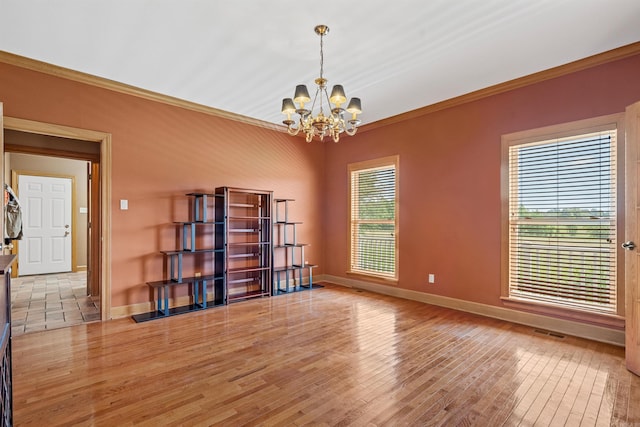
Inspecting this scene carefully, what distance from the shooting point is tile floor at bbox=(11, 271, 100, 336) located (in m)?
3.69

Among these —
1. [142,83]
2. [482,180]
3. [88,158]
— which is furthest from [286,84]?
[88,158]

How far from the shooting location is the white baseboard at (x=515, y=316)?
316 cm

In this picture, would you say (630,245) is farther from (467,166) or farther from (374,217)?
(374,217)

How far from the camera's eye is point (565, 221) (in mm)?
3441

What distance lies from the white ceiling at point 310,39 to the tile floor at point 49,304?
2824 millimetres

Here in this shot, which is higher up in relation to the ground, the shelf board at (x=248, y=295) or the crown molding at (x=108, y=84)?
the crown molding at (x=108, y=84)

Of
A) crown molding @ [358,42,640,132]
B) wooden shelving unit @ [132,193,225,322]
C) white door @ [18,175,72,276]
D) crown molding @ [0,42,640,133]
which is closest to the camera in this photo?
crown molding @ [358,42,640,132]

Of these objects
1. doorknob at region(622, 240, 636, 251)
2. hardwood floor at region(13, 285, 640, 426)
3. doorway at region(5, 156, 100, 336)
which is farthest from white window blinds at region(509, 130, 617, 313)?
doorway at region(5, 156, 100, 336)

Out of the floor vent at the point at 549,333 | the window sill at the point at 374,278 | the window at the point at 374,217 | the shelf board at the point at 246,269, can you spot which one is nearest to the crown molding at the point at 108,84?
the window at the point at 374,217

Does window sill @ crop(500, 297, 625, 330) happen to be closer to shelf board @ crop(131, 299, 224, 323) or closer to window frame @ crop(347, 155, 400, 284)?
window frame @ crop(347, 155, 400, 284)

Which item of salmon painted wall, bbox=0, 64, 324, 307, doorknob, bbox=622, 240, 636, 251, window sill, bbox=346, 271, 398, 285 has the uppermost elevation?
salmon painted wall, bbox=0, 64, 324, 307

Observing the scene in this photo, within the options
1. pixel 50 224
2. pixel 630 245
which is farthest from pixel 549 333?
pixel 50 224

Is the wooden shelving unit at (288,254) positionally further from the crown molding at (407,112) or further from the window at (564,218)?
the window at (564,218)

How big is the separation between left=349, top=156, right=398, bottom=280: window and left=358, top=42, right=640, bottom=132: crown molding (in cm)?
75
